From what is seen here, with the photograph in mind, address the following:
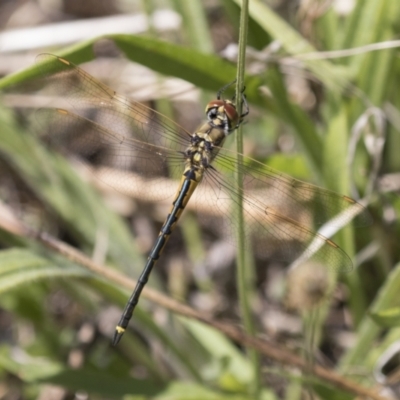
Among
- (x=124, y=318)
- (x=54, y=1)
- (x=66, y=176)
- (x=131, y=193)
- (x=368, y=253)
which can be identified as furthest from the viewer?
(x=54, y=1)

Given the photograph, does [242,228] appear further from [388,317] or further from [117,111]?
[117,111]

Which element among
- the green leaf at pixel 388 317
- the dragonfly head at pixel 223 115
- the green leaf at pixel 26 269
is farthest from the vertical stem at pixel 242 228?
the green leaf at pixel 26 269

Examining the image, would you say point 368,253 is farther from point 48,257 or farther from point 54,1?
point 54,1

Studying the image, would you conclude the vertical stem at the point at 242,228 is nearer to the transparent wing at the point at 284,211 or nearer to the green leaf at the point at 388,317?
the transparent wing at the point at 284,211

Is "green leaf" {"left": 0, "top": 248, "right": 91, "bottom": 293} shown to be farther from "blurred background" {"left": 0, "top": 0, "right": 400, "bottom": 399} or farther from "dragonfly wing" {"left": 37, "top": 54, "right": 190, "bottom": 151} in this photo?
"dragonfly wing" {"left": 37, "top": 54, "right": 190, "bottom": 151}

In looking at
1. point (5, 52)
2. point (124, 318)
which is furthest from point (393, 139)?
point (5, 52)
